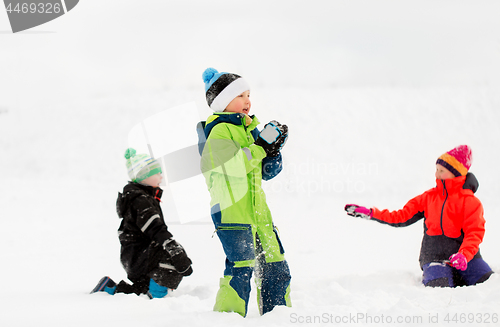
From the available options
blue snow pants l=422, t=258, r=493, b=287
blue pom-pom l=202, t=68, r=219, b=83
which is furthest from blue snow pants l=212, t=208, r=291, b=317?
blue snow pants l=422, t=258, r=493, b=287

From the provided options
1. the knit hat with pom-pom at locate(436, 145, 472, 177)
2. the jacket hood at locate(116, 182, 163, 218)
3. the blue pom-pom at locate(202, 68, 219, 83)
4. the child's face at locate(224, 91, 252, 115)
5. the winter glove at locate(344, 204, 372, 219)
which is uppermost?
the blue pom-pom at locate(202, 68, 219, 83)

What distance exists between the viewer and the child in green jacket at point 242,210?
8.91ft

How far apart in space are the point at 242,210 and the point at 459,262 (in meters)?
1.90

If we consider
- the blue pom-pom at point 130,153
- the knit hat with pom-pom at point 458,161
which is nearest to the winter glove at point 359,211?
the knit hat with pom-pom at point 458,161

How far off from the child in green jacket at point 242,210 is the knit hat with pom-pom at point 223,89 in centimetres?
12

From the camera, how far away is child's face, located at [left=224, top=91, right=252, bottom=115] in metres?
3.06

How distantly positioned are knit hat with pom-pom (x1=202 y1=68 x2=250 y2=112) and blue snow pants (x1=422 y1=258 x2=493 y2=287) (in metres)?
2.22

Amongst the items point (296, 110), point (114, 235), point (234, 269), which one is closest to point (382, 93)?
point (296, 110)

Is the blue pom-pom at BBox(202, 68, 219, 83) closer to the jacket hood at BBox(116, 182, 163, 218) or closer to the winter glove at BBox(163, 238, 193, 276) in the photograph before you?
the jacket hood at BBox(116, 182, 163, 218)

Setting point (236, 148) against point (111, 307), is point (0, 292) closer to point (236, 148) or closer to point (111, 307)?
point (111, 307)

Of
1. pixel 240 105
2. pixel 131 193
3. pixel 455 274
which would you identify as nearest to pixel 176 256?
pixel 131 193

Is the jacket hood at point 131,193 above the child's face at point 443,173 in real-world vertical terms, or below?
above

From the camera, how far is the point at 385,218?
155 inches

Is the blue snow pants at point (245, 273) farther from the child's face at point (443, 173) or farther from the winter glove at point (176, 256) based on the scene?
the child's face at point (443, 173)
